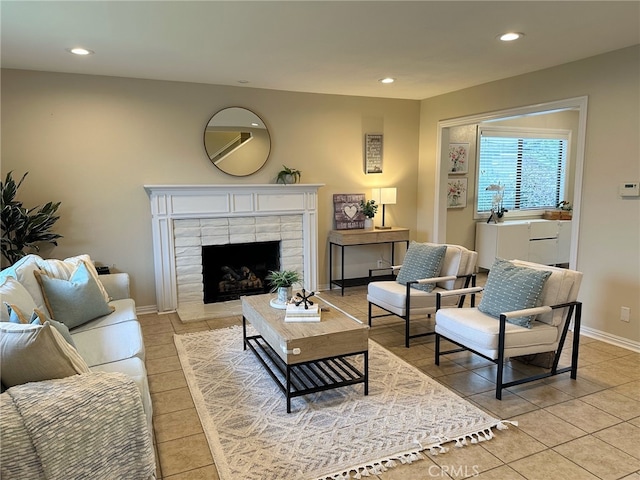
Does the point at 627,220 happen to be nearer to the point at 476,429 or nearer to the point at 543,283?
the point at 543,283

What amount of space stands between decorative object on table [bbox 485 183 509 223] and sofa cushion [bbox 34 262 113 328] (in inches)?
215

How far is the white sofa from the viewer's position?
2.13 meters

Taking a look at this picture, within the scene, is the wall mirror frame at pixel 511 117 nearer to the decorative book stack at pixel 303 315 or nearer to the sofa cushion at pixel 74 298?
the decorative book stack at pixel 303 315

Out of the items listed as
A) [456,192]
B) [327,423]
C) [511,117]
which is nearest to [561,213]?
[456,192]

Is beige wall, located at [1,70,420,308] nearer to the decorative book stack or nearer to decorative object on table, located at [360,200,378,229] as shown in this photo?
decorative object on table, located at [360,200,378,229]

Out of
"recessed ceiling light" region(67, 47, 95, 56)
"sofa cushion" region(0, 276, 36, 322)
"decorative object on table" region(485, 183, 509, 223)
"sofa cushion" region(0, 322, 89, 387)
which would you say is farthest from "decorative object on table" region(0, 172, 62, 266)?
"decorative object on table" region(485, 183, 509, 223)

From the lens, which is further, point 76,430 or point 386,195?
point 386,195

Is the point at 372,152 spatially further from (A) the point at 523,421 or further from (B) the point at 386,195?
(A) the point at 523,421

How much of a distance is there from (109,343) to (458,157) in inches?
207

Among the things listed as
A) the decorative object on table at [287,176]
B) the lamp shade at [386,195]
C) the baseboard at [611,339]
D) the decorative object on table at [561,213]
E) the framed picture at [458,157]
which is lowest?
the baseboard at [611,339]

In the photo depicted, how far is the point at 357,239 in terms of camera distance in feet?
18.0

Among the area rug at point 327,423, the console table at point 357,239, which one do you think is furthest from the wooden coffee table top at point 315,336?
the console table at point 357,239

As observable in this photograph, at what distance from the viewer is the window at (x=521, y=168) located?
663 cm

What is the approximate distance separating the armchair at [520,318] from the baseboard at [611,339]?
2.99 ft
